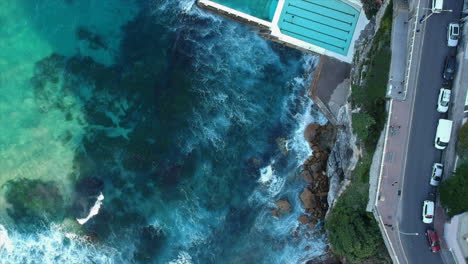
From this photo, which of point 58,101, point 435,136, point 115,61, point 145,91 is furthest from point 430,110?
point 58,101

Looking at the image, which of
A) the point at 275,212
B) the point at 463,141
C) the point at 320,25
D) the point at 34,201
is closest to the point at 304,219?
the point at 275,212

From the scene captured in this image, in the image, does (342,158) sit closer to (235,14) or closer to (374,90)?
(374,90)

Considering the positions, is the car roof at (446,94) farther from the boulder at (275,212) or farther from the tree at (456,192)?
the boulder at (275,212)

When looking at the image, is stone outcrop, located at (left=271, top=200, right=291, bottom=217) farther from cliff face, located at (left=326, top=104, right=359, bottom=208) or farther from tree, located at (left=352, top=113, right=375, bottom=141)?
tree, located at (left=352, top=113, right=375, bottom=141)

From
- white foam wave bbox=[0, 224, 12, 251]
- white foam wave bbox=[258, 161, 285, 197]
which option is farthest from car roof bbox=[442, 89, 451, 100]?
→ white foam wave bbox=[0, 224, 12, 251]

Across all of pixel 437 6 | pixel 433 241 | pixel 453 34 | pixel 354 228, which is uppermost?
pixel 437 6

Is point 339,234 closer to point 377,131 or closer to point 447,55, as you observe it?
point 377,131
